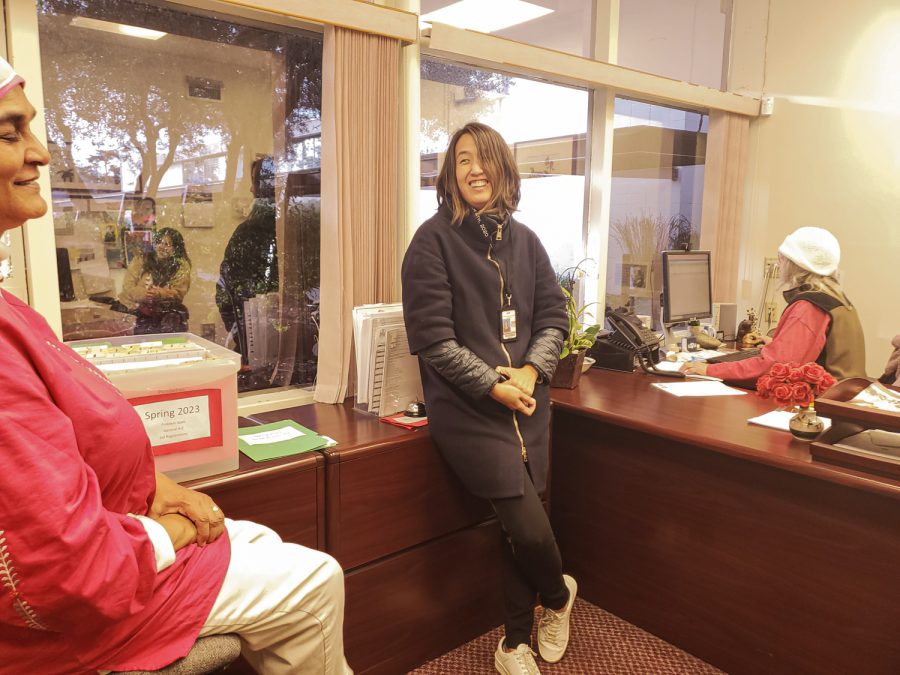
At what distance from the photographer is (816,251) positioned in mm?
2604

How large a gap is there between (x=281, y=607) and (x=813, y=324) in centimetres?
217

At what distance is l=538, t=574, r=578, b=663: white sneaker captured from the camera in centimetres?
208

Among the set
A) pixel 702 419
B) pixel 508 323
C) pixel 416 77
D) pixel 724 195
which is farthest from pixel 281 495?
pixel 724 195

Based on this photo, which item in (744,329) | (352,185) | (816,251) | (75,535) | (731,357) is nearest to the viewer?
(75,535)

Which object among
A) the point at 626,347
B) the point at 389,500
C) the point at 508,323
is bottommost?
the point at 389,500

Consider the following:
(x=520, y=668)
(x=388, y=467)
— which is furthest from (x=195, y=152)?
(x=520, y=668)

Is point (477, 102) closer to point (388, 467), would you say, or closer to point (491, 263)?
point (491, 263)

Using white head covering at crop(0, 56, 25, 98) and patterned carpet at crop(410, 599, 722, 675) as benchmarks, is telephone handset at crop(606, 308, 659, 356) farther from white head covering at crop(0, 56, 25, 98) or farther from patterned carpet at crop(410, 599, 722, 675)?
white head covering at crop(0, 56, 25, 98)

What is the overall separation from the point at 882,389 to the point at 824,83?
2.62 m

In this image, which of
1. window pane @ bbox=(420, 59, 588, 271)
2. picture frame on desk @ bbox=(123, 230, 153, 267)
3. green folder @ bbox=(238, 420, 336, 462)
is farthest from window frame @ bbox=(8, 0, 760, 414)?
green folder @ bbox=(238, 420, 336, 462)

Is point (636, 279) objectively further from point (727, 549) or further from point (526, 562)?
point (526, 562)

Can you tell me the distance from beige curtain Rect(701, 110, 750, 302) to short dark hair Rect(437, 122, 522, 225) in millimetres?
2359

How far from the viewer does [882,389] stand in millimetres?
1814

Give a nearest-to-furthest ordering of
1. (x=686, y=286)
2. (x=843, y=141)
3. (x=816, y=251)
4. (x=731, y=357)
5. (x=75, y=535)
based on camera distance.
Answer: (x=75, y=535), (x=816, y=251), (x=731, y=357), (x=686, y=286), (x=843, y=141)
